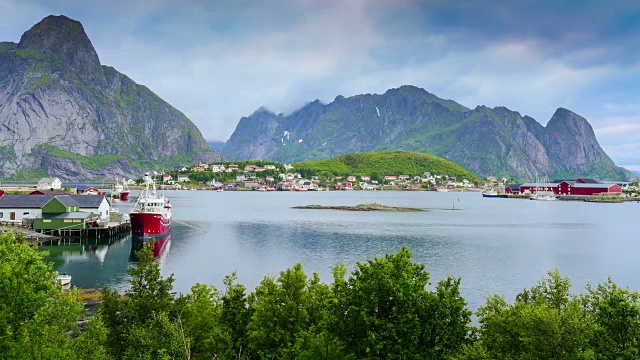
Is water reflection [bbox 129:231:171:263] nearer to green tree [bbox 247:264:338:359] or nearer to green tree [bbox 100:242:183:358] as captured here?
green tree [bbox 100:242:183:358]

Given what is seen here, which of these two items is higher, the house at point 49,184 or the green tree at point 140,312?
the house at point 49,184

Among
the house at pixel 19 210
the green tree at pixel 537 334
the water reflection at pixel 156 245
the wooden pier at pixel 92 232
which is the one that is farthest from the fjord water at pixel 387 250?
the green tree at pixel 537 334

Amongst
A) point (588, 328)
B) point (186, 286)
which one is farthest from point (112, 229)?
point (588, 328)

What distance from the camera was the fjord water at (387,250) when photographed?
150ft

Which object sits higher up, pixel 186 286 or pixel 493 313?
pixel 493 313

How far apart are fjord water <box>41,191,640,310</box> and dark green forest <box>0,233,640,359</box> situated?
1857 centimetres

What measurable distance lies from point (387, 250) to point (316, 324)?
4269cm

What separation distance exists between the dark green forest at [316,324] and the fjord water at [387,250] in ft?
60.9

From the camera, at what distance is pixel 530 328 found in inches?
652

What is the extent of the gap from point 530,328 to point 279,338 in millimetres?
9686

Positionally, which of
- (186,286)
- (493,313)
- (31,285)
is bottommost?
(186,286)

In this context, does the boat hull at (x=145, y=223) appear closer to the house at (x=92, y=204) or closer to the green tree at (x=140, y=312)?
the house at (x=92, y=204)

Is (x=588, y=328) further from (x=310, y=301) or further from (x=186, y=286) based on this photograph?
(x=186, y=286)

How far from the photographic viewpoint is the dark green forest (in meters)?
16.4
